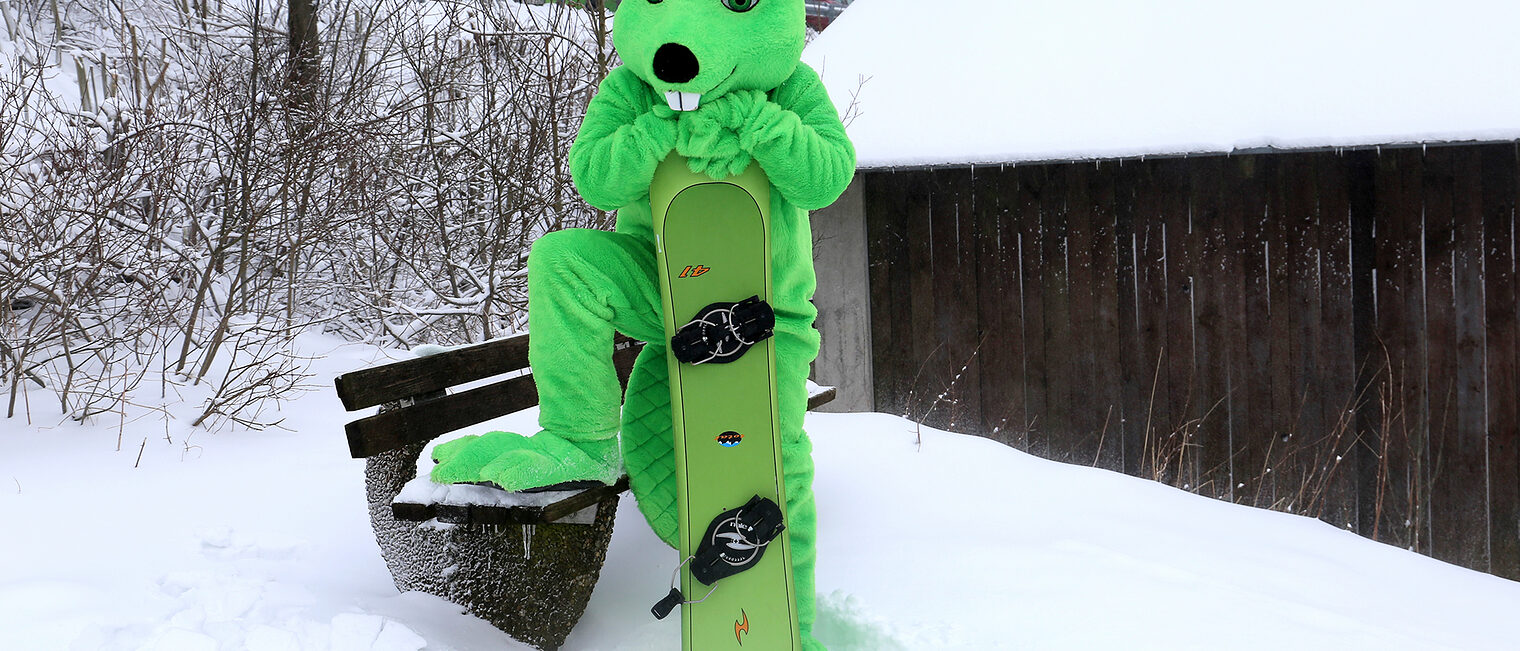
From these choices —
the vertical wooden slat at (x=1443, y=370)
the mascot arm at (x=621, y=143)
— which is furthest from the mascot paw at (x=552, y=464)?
the vertical wooden slat at (x=1443, y=370)

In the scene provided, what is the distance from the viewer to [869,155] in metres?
5.02

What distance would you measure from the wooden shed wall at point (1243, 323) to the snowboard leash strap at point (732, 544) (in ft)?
9.31

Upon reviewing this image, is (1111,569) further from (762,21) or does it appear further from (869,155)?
(869,155)

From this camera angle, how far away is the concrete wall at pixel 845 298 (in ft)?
19.4

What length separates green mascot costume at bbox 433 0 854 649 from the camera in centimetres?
206

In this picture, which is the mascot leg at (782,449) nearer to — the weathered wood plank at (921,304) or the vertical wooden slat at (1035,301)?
the vertical wooden slat at (1035,301)

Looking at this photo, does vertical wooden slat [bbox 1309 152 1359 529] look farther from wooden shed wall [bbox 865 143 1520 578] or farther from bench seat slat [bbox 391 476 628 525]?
bench seat slat [bbox 391 476 628 525]

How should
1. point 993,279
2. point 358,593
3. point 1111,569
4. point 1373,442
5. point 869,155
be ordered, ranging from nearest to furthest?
point 358,593 → point 1111,569 → point 1373,442 → point 869,155 → point 993,279

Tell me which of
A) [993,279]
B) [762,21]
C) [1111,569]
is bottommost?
[1111,569]

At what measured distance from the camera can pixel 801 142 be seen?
81.7 inches

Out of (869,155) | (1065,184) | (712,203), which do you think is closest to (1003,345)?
(1065,184)

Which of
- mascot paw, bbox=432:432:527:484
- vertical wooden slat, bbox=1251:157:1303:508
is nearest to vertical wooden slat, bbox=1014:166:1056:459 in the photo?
vertical wooden slat, bbox=1251:157:1303:508

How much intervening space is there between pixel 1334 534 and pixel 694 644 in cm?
199

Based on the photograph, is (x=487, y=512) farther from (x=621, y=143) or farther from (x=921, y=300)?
(x=921, y=300)
